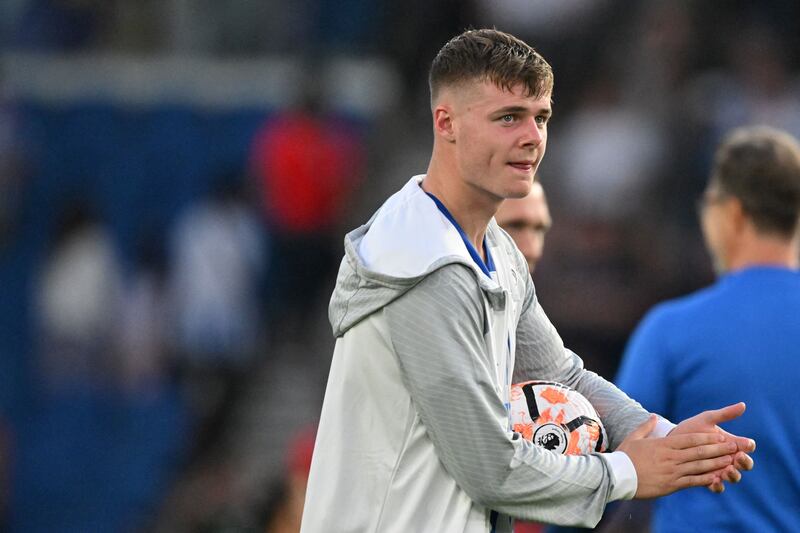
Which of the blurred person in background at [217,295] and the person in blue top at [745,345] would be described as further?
the blurred person in background at [217,295]

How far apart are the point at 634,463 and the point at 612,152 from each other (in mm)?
7964

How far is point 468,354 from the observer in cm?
375

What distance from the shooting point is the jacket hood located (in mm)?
3779

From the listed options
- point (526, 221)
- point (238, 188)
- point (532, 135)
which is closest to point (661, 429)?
point (532, 135)

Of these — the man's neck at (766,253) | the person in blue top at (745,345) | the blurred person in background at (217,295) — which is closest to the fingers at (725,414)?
the person in blue top at (745,345)

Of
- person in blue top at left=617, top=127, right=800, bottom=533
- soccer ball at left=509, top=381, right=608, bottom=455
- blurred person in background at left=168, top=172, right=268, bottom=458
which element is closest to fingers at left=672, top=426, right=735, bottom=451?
soccer ball at left=509, top=381, right=608, bottom=455

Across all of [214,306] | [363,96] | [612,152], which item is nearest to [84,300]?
[214,306]

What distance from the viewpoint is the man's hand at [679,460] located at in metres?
3.83

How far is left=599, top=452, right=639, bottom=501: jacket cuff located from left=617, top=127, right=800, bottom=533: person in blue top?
4.06 ft

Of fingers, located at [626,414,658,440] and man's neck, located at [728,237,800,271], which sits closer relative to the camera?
fingers, located at [626,414,658,440]

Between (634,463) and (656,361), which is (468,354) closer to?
(634,463)

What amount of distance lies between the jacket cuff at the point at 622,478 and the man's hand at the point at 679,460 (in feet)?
0.04

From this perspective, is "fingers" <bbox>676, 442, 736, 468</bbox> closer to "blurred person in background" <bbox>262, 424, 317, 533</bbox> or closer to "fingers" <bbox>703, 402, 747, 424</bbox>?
"fingers" <bbox>703, 402, 747, 424</bbox>

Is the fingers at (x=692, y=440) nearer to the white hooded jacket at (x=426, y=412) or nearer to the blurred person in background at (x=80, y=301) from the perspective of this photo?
the white hooded jacket at (x=426, y=412)
